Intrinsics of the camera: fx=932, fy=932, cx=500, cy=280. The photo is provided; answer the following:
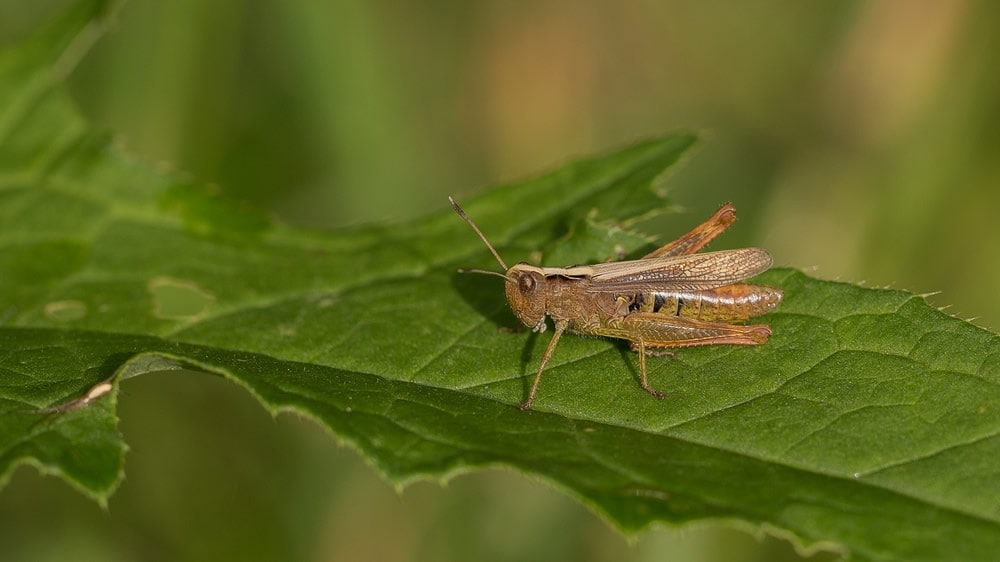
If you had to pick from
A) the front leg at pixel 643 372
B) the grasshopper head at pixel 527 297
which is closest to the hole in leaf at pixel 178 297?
the grasshopper head at pixel 527 297

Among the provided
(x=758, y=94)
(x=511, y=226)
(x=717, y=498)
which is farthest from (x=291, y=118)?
(x=717, y=498)

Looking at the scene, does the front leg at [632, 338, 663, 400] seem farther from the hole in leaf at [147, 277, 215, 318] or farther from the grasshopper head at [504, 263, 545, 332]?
the hole in leaf at [147, 277, 215, 318]

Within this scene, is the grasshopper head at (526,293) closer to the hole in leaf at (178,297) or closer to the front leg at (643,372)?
the front leg at (643,372)

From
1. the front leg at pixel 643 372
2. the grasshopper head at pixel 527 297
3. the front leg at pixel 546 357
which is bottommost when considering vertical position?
the front leg at pixel 643 372

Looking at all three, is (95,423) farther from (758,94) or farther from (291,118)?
(758,94)

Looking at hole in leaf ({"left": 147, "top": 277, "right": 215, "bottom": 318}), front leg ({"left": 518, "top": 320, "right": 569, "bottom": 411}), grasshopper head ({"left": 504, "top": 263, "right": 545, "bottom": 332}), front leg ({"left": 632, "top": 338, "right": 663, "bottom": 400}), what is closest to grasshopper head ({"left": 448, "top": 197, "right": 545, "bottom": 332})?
grasshopper head ({"left": 504, "top": 263, "right": 545, "bottom": 332})

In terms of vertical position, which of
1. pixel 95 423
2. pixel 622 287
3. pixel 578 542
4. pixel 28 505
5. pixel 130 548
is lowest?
pixel 578 542

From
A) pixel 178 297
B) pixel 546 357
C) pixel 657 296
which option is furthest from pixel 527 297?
pixel 178 297
